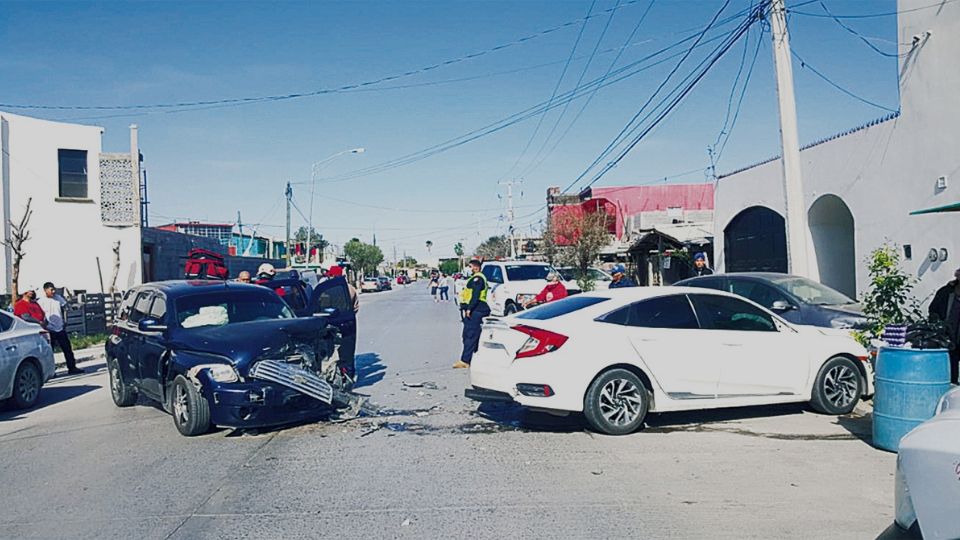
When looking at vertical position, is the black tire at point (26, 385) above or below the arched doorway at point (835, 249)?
below

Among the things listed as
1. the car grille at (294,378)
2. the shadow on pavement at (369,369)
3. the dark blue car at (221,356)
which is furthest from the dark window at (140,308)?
the shadow on pavement at (369,369)

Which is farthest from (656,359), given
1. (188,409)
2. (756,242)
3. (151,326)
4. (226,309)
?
(756,242)

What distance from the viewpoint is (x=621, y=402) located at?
8656 mm

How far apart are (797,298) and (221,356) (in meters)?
7.92

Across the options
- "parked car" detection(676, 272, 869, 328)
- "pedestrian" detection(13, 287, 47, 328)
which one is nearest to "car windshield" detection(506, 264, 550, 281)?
"parked car" detection(676, 272, 869, 328)

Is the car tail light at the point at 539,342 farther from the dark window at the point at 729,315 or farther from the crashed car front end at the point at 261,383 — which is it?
the crashed car front end at the point at 261,383

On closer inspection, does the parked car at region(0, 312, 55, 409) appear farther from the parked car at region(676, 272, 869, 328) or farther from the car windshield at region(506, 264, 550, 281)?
the car windshield at region(506, 264, 550, 281)

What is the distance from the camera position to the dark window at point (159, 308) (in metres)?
10.1

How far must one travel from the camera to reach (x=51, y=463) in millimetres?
8117

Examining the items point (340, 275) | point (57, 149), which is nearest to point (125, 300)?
point (340, 275)

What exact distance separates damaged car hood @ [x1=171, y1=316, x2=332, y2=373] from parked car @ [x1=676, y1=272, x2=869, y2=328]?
6.25 metres

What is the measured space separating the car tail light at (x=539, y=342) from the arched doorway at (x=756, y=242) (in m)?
13.7

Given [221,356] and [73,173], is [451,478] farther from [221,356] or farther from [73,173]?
[73,173]

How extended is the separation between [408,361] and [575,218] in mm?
22414
